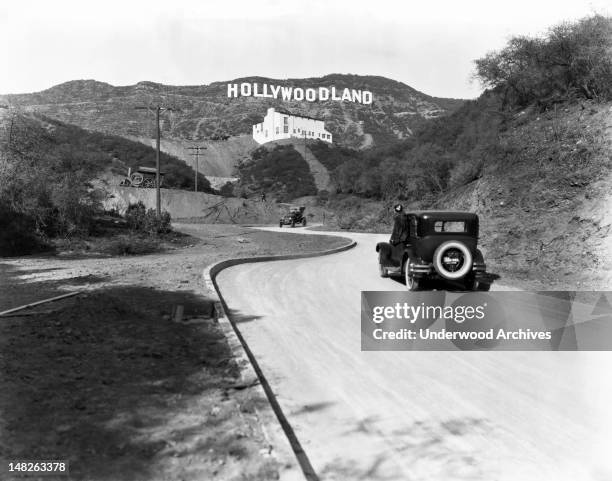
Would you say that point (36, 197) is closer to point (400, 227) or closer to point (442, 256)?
point (400, 227)

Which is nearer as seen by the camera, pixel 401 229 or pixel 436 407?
pixel 436 407

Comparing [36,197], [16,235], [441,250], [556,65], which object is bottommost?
[16,235]

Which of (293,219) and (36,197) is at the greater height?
(36,197)

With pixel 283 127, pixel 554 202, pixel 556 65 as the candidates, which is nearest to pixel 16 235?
pixel 554 202

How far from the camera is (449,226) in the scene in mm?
10664

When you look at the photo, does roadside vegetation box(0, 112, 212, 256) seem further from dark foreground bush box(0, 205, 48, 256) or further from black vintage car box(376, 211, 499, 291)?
Answer: black vintage car box(376, 211, 499, 291)

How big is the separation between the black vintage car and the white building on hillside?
441 feet

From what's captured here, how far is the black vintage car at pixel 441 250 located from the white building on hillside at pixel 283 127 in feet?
441

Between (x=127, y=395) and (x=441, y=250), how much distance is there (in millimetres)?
7280

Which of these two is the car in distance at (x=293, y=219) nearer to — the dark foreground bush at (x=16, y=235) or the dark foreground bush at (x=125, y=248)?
the dark foreground bush at (x=125, y=248)

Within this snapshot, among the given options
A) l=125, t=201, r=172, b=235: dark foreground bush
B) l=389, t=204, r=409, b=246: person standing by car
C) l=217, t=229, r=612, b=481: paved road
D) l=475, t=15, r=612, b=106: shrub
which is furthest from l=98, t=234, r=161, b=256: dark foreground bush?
l=475, t=15, r=612, b=106: shrub

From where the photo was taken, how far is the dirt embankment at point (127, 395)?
346 centimetres

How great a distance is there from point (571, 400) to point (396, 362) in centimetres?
199

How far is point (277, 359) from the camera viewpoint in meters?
→ 6.20
